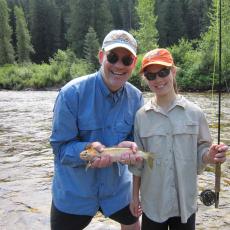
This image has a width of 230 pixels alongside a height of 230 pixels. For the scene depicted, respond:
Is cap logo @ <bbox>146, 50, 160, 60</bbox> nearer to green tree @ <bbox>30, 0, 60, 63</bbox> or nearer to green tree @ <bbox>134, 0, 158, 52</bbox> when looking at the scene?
green tree @ <bbox>134, 0, 158, 52</bbox>

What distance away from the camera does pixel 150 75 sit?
3521mm

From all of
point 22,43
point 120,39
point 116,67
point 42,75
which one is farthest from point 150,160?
point 22,43

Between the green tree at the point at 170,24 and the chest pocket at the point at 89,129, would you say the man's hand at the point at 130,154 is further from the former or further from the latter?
the green tree at the point at 170,24

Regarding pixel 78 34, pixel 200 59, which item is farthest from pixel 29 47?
pixel 200 59

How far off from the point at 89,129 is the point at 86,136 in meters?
0.08

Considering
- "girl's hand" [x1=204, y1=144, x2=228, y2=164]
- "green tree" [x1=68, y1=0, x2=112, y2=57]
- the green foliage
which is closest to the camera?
"girl's hand" [x1=204, y1=144, x2=228, y2=164]

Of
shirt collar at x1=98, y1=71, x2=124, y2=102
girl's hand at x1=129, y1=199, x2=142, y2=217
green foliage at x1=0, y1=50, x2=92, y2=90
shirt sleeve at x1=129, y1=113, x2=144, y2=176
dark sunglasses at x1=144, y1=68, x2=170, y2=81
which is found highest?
dark sunglasses at x1=144, y1=68, x2=170, y2=81

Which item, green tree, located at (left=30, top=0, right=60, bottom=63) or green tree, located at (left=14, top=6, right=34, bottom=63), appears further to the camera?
green tree, located at (left=30, top=0, right=60, bottom=63)

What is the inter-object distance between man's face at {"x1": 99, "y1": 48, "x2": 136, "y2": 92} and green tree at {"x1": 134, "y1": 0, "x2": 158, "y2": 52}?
45.6m

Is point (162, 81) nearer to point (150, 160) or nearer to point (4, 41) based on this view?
point (150, 160)

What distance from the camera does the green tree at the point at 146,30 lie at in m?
49.2

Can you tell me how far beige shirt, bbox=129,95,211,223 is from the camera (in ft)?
11.1

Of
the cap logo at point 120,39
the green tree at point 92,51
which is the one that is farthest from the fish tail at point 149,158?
the green tree at point 92,51

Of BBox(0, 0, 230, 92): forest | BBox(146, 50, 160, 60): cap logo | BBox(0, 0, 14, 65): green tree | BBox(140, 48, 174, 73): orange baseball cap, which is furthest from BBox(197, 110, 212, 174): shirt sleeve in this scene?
BBox(0, 0, 14, 65): green tree
